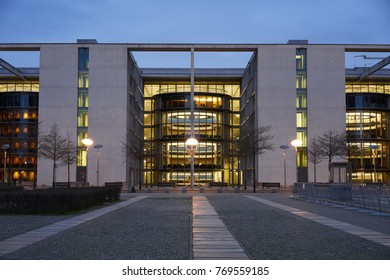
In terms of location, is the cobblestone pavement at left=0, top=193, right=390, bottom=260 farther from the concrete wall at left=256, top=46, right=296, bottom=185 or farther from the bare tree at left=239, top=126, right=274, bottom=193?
the concrete wall at left=256, top=46, right=296, bottom=185

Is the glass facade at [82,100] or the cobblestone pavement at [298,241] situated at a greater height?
the glass facade at [82,100]

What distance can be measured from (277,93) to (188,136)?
21198 mm

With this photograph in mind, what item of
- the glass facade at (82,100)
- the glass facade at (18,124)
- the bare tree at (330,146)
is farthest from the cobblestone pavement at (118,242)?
the glass facade at (18,124)

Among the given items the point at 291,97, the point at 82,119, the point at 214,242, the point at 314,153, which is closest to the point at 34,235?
the point at 214,242

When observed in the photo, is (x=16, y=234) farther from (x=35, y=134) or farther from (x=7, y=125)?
(x=7, y=125)

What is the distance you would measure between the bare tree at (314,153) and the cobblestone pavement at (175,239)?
40.7 metres

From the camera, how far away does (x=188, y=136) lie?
3300 inches

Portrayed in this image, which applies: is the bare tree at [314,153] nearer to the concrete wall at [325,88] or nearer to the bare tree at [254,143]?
the concrete wall at [325,88]

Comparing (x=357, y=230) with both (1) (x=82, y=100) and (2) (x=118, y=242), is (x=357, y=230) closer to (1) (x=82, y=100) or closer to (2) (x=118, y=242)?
(2) (x=118, y=242)

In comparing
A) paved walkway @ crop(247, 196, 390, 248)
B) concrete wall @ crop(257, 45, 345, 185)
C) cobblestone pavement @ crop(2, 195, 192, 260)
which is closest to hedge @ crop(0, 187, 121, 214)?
cobblestone pavement @ crop(2, 195, 192, 260)

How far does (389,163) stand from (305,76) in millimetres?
23179

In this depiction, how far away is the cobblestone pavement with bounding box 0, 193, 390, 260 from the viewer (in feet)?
36.7

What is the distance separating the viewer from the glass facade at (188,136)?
83.9 meters

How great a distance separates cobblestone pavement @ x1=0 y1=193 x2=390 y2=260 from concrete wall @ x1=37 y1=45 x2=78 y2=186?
47644mm
